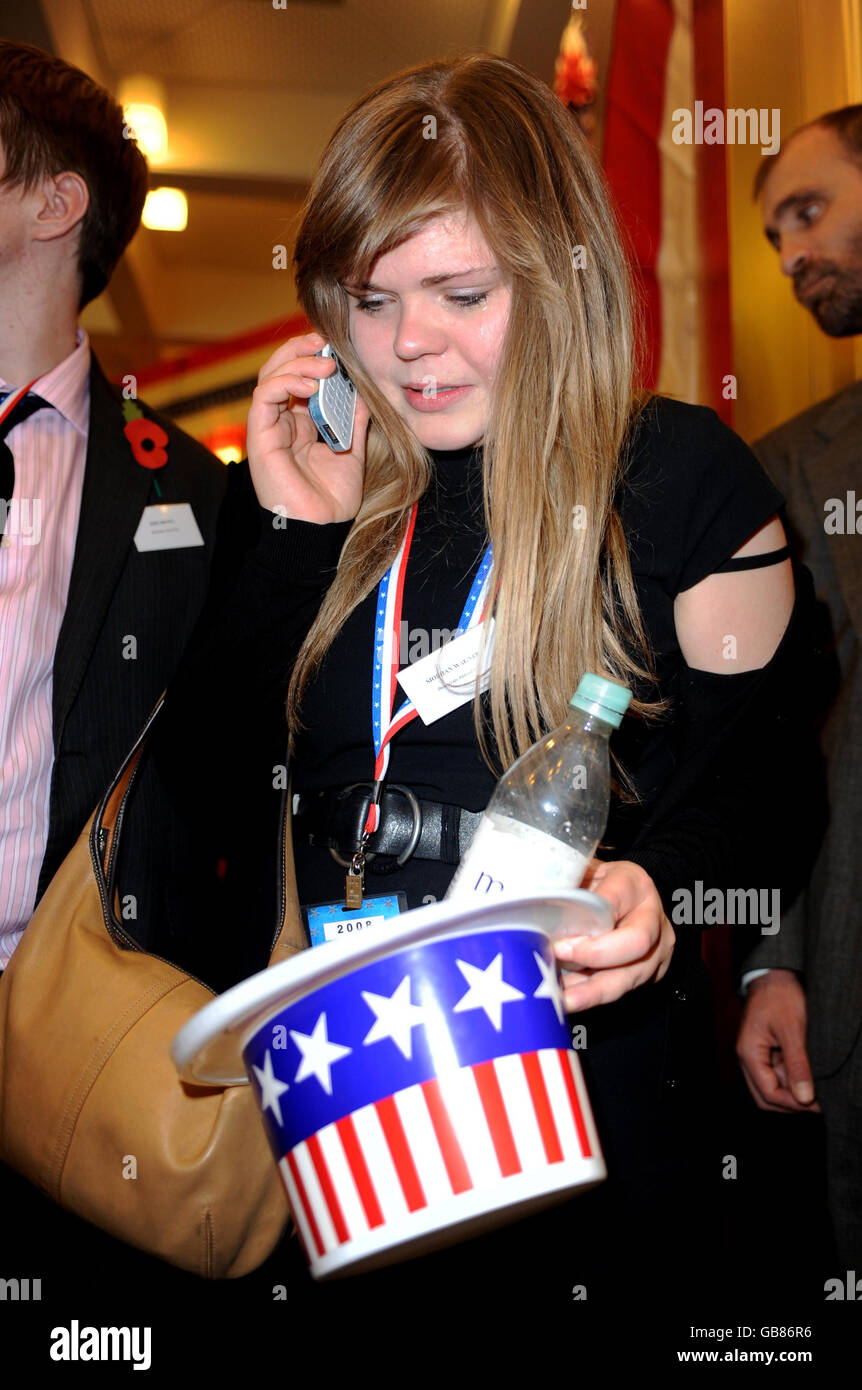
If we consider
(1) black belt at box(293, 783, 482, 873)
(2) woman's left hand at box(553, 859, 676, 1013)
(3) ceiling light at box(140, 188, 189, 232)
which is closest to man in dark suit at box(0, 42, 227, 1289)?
(1) black belt at box(293, 783, 482, 873)

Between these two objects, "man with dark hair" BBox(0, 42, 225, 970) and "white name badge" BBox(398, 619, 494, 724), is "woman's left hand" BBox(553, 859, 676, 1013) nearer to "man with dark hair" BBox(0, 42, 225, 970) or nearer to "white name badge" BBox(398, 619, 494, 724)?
"white name badge" BBox(398, 619, 494, 724)

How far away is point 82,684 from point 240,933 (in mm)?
629

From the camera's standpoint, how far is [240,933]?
4.71ft

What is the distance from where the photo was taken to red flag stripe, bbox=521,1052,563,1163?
74 centimetres

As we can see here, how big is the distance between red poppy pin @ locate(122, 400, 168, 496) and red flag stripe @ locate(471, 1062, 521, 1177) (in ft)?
5.23

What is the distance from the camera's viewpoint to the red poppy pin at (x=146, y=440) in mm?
2090

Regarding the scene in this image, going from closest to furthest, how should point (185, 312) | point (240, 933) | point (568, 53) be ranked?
point (240, 933) < point (568, 53) < point (185, 312)

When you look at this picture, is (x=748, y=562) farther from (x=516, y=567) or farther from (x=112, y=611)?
(x=112, y=611)

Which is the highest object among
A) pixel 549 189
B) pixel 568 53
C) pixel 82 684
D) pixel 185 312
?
pixel 185 312

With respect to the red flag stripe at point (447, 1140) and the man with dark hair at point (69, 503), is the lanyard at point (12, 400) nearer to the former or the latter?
the man with dark hair at point (69, 503)

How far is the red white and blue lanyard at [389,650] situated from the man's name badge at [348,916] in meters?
0.08

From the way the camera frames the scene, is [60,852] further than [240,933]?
Yes
